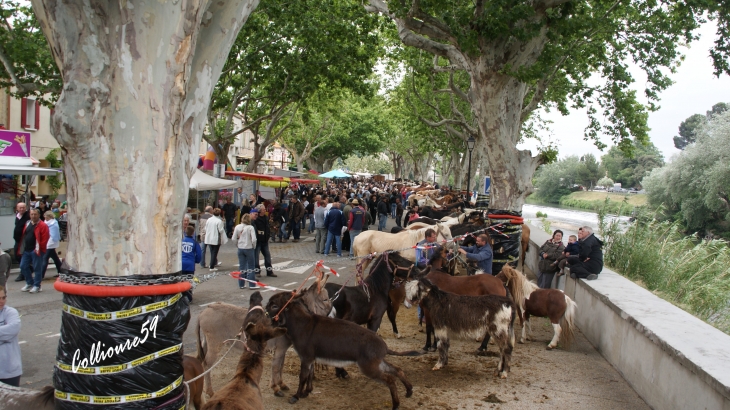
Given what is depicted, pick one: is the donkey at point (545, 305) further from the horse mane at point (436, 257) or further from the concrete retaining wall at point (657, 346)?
the horse mane at point (436, 257)

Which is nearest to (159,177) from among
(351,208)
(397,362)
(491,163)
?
(397,362)

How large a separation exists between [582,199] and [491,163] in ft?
206

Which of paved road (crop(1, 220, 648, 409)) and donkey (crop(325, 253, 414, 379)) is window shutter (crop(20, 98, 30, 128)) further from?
donkey (crop(325, 253, 414, 379))

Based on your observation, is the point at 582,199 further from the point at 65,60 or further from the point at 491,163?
the point at 65,60

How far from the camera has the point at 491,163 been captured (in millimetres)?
14570

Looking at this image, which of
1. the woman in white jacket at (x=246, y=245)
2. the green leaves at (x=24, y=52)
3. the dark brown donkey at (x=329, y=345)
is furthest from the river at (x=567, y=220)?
the green leaves at (x=24, y=52)

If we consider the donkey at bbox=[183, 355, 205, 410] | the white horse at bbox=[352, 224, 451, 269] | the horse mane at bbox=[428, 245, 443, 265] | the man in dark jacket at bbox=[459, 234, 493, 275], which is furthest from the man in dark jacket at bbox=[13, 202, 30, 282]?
the man in dark jacket at bbox=[459, 234, 493, 275]

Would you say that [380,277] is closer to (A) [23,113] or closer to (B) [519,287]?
(B) [519,287]

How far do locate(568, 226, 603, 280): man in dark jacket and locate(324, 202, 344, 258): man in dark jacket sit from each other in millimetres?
8573

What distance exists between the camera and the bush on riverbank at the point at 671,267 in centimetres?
1123

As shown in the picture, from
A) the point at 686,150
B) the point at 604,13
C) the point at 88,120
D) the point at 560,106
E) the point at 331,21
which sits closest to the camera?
the point at 88,120

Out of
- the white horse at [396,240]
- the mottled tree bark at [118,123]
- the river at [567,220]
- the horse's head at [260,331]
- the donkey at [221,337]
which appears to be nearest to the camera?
the mottled tree bark at [118,123]

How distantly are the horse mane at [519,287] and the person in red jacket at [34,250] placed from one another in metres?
9.37

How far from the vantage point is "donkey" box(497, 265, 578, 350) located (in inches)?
337
